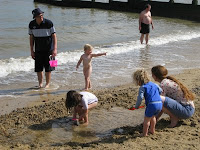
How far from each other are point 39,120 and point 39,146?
0.98m

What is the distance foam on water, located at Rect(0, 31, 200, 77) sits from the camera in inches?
375

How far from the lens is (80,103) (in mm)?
5031

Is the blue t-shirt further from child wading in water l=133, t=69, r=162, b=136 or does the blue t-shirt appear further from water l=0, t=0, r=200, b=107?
water l=0, t=0, r=200, b=107

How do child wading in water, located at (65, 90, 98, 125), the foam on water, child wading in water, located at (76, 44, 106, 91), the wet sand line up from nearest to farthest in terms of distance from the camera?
1. the wet sand
2. child wading in water, located at (65, 90, 98, 125)
3. child wading in water, located at (76, 44, 106, 91)
4. the foam on water

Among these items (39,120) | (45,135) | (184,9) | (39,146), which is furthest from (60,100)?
(184,9)

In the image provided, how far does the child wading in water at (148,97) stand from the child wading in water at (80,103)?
0.95m

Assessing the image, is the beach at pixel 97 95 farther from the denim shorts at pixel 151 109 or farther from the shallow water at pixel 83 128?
the denim shorts at pixel 151 109

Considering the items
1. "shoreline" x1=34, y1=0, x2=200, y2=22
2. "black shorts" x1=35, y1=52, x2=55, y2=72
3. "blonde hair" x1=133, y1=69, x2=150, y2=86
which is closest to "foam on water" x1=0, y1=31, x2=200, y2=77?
"black shorts" x1=35, y1=52, x2=55, y2=72

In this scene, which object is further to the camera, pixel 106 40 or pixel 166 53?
pixel 106 40

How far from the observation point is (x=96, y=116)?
552cm

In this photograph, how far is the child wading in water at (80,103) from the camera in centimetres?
480

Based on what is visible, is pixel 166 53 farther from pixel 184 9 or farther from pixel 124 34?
pixel 184 9

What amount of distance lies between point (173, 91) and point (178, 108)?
29 cm

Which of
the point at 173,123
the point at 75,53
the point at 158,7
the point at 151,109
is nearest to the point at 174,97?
the point at 173,123
